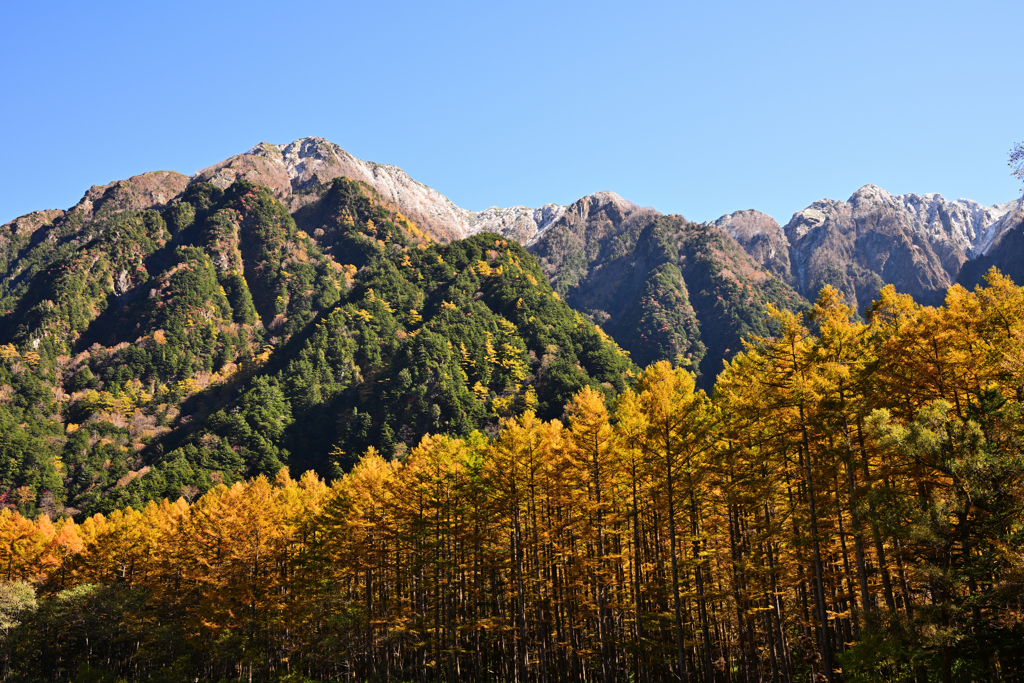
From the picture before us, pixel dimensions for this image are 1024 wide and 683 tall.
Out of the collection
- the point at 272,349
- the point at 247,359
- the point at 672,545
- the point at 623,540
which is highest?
the point at 272,349

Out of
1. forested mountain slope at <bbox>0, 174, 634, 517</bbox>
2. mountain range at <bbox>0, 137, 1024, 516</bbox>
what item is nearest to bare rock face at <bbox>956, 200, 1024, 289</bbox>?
mountain range at <bbox>0, 137, 1024, 516</bbox>

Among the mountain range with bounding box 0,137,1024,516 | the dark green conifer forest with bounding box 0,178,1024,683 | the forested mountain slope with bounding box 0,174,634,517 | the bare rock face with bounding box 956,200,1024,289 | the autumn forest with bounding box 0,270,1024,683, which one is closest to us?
the autumn forest with bounding box 0,270,1024,683

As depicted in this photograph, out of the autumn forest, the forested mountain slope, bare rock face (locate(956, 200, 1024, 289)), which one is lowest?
the autumn forest

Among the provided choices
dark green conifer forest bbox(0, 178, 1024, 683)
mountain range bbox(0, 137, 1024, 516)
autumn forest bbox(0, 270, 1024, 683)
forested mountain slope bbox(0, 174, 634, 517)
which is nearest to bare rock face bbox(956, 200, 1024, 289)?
mountain range bbox(0, 137, 1024, 516)

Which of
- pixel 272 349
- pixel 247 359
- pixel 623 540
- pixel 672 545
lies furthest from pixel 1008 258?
pixel 247 359

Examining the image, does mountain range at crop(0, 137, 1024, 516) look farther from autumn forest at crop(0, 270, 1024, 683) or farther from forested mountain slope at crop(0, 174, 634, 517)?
autumn forest at crop(0, 270, 1024, 683)

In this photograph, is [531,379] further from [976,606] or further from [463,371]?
[976,606]

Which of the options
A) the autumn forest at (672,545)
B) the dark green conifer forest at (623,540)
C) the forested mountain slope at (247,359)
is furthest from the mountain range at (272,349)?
the autumn forest at (672,545)

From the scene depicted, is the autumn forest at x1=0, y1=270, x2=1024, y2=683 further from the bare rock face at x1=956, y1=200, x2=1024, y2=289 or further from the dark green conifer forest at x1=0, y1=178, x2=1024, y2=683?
the bare rock face at x1=956, y1=200, x2=1024, y2=289

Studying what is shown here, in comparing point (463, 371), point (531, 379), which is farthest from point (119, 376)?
point (531, 379)

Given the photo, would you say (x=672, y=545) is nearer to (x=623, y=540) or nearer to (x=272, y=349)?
(x=623, y=540)

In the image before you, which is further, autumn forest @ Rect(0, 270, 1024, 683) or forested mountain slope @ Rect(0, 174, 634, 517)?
forested mountain slope @ Rect(0, 174, 634, 517)

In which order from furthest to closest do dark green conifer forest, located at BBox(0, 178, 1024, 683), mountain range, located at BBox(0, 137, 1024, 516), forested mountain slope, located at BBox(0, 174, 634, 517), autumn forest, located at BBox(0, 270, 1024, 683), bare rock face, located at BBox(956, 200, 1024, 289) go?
bare rock face, located at BBox(956, 200, 1024, 289) < mountain range, located at BBox(0, 137, 1024, 516) < forested mountain slope, located at BBox(0, 174, 634, 517) < dark green conifer forest, located at BBox(0, 178, 1024, 683) < autumn forest, located at BBox(0, 270, 1024, 683)

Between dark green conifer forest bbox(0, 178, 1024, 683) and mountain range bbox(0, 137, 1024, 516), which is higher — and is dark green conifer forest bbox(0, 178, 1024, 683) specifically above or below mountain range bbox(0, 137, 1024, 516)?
below
